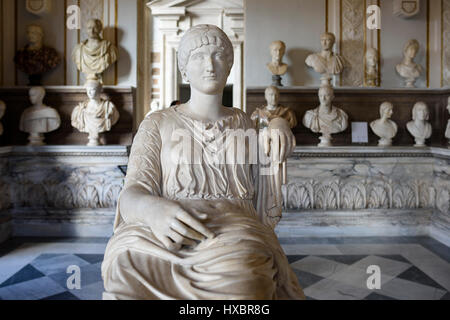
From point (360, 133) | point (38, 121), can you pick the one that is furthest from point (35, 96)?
point (360, 133)

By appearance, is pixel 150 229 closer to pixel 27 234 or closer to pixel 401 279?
pixel 401 279

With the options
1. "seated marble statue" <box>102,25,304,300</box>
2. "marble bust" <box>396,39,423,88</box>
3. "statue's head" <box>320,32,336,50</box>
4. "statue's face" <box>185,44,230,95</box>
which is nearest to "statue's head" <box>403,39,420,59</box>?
"marble bust" <box>396,39,423,88</box>

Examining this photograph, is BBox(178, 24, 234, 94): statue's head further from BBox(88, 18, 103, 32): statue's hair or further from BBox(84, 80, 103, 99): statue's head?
BBox(88, 18, 103, 32): statue's hair

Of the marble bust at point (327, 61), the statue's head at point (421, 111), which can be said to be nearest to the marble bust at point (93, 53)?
the marble bust at point (327, 61)

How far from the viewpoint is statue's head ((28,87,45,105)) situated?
4.50 metres

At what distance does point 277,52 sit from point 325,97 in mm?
878

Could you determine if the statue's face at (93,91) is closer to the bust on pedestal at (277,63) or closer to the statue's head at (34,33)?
the statue's head at (34,33)

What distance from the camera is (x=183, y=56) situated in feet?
5.48

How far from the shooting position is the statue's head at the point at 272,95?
14.8 feet

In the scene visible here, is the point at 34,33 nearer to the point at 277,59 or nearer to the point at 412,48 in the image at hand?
the point at 277,59

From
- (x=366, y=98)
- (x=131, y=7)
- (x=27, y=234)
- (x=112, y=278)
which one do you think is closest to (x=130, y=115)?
(x=131, y=7)

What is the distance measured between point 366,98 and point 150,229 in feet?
14.4

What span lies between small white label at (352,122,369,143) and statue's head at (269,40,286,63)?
1.37m

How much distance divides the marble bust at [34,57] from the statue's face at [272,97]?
288 cm
